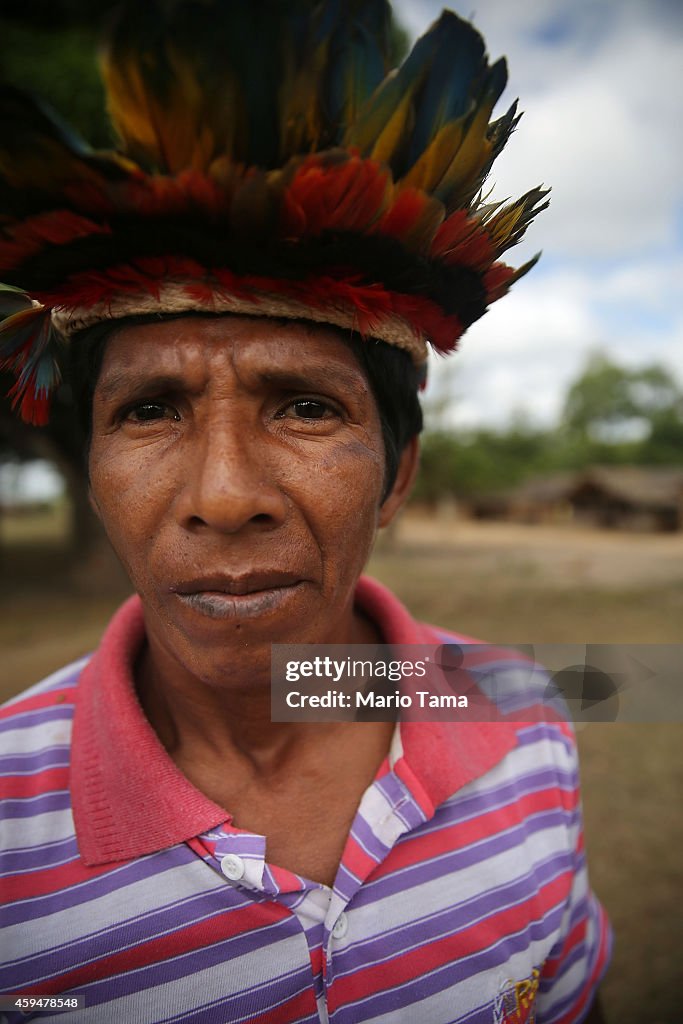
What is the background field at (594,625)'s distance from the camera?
346cm

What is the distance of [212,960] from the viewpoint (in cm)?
119

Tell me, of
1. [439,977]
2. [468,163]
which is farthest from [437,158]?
[439,977]

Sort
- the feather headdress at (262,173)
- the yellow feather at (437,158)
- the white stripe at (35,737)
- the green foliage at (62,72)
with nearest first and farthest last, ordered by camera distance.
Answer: the feather headdress at (262,173)
the yellow feather at (437,158)
the white stripe at (35,737)
the green foliage at (62,72)

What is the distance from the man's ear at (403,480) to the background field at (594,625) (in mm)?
3160

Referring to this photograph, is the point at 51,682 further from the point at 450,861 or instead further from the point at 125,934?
the point at 450,861

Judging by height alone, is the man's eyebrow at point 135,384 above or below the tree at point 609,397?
below

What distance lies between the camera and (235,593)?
3.91 ft

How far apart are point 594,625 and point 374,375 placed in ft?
30.2

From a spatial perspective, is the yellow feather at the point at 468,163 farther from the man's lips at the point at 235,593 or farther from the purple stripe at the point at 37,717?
the purple stripe at the point at 37,717

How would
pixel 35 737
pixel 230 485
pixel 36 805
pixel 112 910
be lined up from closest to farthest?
pixel 230 485 < pixel 112 910 < pixel 36 805 < pixel 35 737

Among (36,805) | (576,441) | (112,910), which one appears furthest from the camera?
(576,441)

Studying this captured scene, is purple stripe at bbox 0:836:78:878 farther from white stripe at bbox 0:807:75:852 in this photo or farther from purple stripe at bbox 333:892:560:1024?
purple stripe at bbox 333:892:560:1024

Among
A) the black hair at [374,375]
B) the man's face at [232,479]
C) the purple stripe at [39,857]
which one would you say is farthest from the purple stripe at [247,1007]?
the black hair at [374,375]

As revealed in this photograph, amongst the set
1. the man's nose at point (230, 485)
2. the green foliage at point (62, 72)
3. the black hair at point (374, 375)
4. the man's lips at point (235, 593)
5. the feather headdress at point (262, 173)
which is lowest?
the man's lips at point (235, 593)
